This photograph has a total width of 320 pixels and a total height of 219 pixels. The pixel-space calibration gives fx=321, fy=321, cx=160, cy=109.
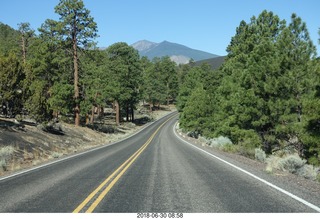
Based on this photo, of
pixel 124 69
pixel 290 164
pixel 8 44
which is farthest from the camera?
pixel 8 44

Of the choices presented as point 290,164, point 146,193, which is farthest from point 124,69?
point 146,193

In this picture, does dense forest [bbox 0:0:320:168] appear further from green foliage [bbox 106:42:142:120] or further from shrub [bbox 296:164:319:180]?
green foliage [bbox 106:42:142:120]

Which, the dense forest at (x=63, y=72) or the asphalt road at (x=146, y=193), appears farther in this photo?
the dense forest at (x=63, y=72)

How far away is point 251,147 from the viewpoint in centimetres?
2252

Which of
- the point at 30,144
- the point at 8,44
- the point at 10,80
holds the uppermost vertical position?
the point at 8,44

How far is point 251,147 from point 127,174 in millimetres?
13530

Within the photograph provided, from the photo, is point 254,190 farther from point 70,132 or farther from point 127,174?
point 70,132

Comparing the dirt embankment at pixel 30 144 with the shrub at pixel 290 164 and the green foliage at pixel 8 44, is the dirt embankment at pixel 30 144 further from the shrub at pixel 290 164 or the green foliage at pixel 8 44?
the shrub at pixel 290 164

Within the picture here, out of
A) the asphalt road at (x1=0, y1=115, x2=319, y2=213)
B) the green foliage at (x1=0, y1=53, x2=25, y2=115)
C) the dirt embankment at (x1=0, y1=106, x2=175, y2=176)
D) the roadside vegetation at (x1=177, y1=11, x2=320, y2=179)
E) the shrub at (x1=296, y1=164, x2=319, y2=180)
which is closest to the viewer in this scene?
the asphalt road at (x1=0, y1=115, x2=319, y2=213)

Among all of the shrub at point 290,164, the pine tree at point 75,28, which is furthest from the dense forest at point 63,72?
the shrub at point 290,164

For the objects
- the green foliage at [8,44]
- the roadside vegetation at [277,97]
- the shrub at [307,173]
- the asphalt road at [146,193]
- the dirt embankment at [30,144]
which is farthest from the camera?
the green foliage at [8,44]

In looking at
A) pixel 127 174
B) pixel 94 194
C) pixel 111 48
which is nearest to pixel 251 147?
pixel 127 174

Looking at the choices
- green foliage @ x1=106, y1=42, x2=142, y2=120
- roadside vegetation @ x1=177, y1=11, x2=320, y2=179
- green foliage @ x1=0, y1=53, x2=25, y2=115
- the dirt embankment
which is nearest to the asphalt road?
the dirt embankment

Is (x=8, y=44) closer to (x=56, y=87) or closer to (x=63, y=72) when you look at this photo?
(x=63, y=72)
